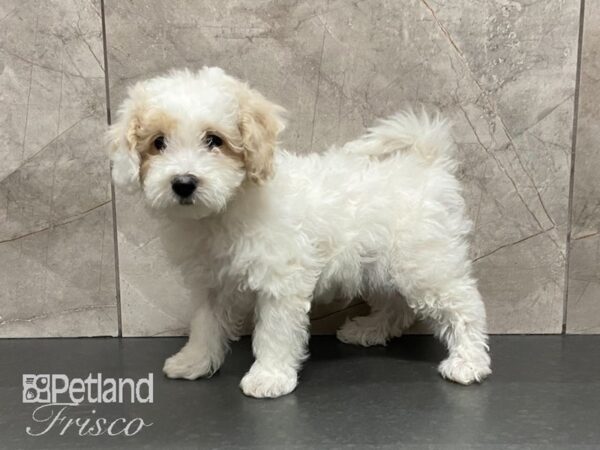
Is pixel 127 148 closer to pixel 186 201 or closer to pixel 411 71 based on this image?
pixel 186 201

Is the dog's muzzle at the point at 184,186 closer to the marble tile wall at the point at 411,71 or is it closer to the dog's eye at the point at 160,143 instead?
the dog's eye at the point at 160,143

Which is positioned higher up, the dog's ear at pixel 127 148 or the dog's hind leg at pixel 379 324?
the dog's ear at pixel 127 148

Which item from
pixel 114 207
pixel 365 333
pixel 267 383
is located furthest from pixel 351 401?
pixel 114 207

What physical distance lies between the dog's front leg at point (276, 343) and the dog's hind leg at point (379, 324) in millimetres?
514

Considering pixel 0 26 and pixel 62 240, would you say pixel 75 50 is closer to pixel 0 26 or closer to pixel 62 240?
pixel 0 26

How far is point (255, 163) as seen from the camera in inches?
72.2

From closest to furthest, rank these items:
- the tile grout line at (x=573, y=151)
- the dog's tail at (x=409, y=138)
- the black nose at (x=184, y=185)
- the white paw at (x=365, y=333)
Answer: the black nose at (x=184, y=185), the dog's tail at (x=409, y=138), the tile grout line at (x=573, y=151), the white paw at (x=365, y=333)

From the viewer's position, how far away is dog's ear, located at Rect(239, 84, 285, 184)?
1.82 metres

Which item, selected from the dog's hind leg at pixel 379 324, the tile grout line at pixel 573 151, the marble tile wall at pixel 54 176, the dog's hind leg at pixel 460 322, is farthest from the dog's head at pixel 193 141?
the tile grout line at pixel 573 151

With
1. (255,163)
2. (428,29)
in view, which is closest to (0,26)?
(255,163)

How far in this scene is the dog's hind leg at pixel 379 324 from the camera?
2549 millimetres

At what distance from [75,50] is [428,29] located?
1.40 meters

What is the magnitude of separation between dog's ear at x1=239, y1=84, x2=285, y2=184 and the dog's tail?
0.52 meters

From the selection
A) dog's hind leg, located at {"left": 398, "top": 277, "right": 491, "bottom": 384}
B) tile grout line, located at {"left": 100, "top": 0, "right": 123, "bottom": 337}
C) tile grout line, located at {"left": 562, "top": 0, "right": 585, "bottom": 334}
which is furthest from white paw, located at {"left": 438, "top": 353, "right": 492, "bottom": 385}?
tile grout line, located at {"left": 100, "top": 0, "right": 123, "bottom": 337}
